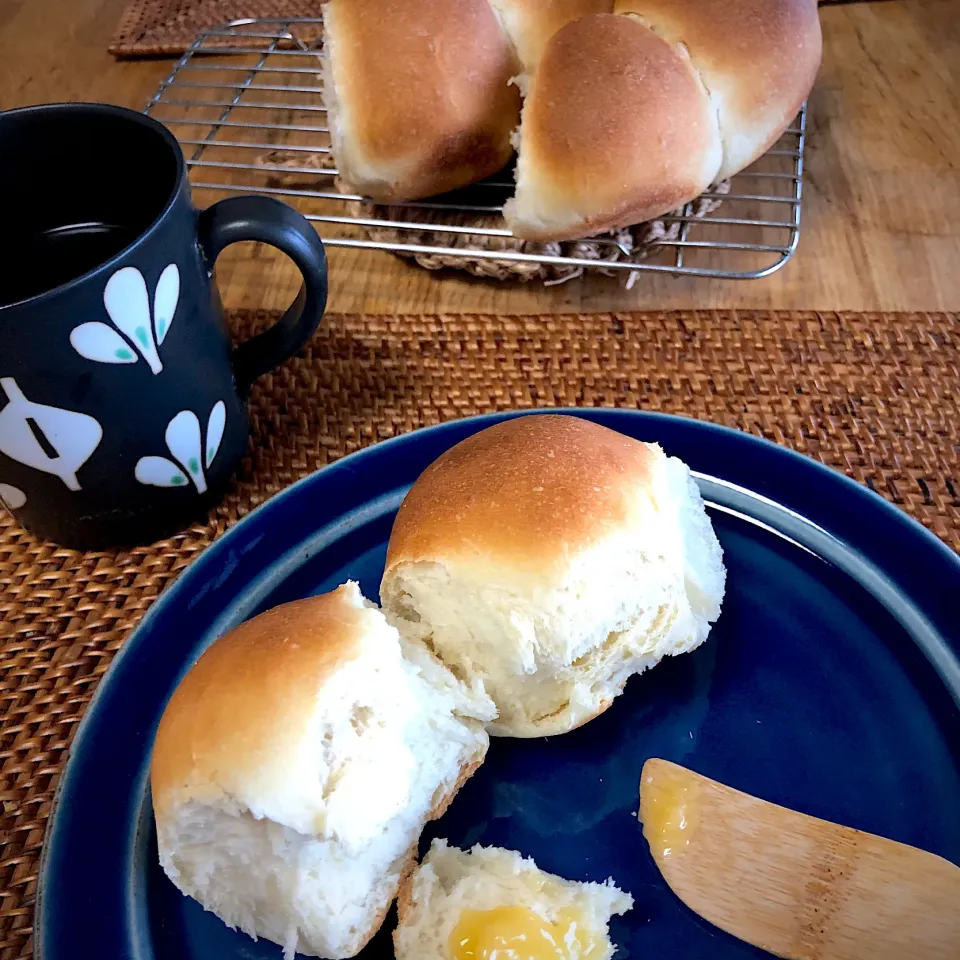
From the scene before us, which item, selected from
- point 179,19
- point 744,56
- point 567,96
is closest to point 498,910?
point 567,96

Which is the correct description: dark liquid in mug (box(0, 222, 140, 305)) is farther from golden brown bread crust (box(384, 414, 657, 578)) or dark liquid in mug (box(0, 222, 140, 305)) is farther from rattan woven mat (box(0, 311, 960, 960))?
golden brown bread crust (box(384, 414, 657, 578))

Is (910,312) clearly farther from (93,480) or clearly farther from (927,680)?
(93,480)

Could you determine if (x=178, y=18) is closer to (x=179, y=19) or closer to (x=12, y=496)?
(x=179, y=19)

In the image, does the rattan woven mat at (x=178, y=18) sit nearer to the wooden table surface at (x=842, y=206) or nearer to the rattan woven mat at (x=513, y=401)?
the wooden table surface at (x=842, y=206)

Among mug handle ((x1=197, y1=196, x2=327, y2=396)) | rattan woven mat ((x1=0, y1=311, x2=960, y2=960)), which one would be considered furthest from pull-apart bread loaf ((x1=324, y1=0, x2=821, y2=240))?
mug handle ((x1=197, y1=196, x2=327, y2=396))

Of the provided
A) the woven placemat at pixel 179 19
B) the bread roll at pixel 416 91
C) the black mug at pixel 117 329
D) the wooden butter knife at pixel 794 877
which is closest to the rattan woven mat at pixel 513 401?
the black mug at pixel 117 329

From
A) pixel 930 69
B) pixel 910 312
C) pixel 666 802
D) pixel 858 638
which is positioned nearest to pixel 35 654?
pixel 666 802
